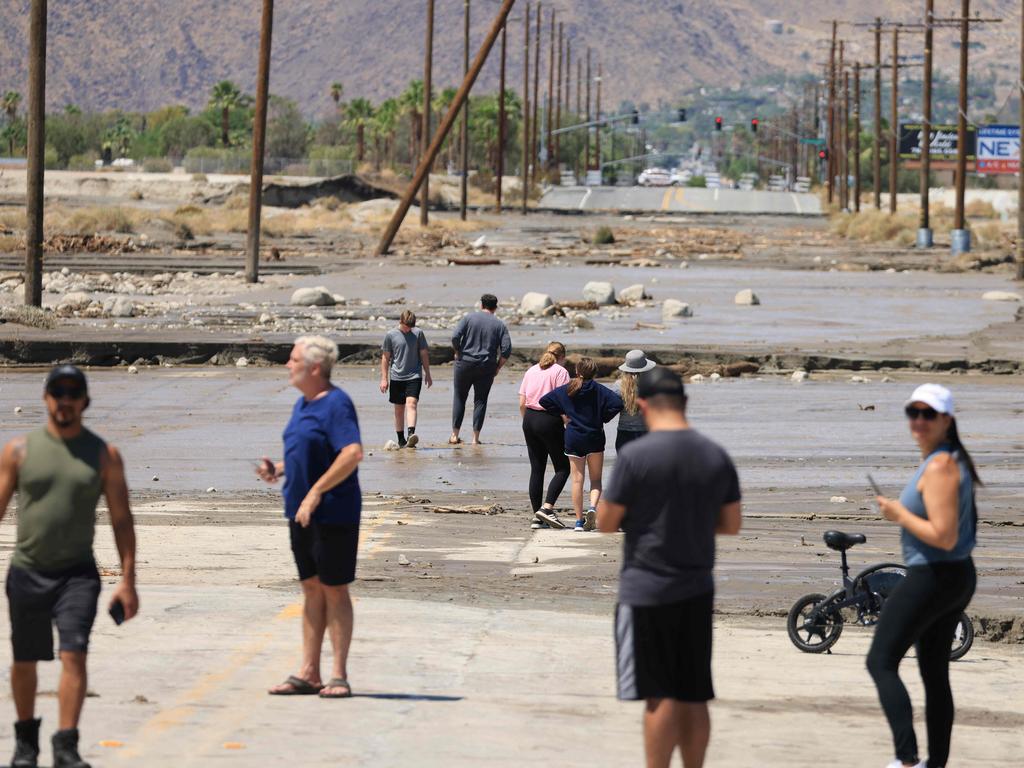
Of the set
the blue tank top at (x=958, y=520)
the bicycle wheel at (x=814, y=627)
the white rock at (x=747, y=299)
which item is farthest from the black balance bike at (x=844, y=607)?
the white rock at (x=747, y=299)

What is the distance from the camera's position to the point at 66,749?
23.6 ft

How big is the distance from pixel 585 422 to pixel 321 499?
6857mm

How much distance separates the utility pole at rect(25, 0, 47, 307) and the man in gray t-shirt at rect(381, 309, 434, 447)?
14.8m

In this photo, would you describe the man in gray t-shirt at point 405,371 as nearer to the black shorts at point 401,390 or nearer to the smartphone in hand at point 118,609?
the black shorts at point 401,390

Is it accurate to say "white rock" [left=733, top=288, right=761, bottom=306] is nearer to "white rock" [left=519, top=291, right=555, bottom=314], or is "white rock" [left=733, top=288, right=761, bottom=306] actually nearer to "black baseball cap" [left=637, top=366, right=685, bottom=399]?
"white rock" [left=519, top=291, right=555, bottom=314]

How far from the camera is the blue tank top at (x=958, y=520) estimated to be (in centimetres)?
765

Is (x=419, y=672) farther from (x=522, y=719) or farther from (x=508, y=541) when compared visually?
(x=508, y=541)

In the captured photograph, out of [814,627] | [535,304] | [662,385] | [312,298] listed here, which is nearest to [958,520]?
[662,385]

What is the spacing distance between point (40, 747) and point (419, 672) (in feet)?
7.49

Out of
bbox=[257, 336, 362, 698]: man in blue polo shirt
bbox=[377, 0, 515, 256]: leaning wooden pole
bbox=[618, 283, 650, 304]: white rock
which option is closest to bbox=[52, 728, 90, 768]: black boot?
bbox=[257, 336, 362, 698]: man in blue polo shirt

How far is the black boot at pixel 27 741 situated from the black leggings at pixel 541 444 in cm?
868

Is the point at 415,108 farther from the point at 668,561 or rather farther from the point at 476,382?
the point at 668,561

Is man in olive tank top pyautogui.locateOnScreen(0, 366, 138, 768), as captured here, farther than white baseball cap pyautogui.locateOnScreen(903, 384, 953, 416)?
No

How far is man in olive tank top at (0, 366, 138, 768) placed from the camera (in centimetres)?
739
